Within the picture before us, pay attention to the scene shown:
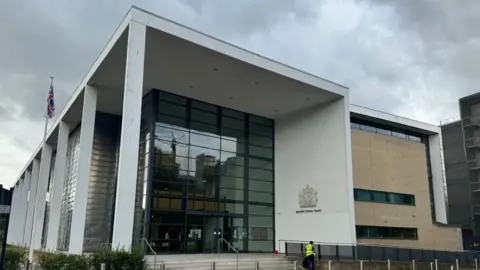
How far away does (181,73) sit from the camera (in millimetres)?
21766

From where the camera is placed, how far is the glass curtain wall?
22703 millimetres

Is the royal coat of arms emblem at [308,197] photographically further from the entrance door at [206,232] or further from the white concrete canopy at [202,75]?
the white concrete canopy at [202,75]

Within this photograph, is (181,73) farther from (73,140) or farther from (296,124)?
(73,140)

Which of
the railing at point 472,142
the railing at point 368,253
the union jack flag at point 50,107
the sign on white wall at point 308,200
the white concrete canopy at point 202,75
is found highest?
the railing at point 472,142

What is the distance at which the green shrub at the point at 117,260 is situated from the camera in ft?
42.5

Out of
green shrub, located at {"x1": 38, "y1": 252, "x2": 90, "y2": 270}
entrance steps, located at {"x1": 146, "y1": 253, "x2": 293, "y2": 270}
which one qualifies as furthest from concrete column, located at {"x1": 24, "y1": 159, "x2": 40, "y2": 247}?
green shrub, located at {"x1": 38, "y1": 252, "x2": 90, "y2": 270}

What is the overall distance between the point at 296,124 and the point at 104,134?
12.9 metres

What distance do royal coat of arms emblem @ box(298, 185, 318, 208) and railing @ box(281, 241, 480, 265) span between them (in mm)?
3227

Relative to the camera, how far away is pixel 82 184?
21703mm

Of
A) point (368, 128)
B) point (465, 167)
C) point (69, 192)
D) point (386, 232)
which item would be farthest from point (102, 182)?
point (465, 167)

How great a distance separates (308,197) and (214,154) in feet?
20.8

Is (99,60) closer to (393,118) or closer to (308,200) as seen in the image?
(308,200)

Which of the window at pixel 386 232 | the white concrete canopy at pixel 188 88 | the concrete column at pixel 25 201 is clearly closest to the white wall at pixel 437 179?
the window at pixel 386 232

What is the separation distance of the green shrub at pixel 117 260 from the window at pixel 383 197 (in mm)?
16468
